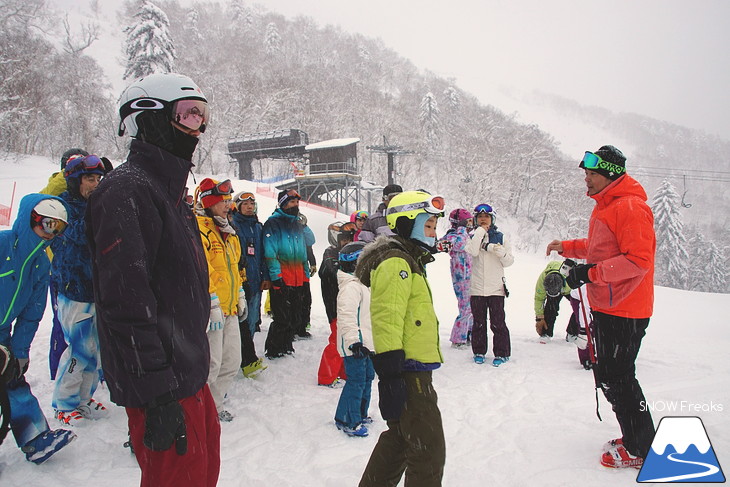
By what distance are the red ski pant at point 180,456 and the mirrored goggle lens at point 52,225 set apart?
186 centimetres

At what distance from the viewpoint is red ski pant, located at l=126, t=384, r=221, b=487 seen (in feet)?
5.31

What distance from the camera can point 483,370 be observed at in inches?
215

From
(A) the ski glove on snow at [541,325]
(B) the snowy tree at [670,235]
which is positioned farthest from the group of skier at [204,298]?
(B) the snowy tree at [670,235]

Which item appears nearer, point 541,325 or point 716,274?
point 541,325

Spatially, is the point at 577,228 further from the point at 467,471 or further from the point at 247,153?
the point at 467,471

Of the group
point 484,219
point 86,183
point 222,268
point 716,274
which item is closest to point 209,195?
point 222,268

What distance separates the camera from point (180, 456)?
1.64 metres

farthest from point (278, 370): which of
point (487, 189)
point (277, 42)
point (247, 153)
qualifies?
point (277, 42)

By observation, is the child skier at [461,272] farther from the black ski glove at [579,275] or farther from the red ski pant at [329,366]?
the black ski glove at [579,275]

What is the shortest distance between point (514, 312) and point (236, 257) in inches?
306

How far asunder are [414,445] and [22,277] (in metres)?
2.90

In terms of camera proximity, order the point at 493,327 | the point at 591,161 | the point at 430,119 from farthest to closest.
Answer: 1. the point at 430,119
2. the point at 493,327
3. the point at 591,161

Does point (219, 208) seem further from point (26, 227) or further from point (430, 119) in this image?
point (430, 119)

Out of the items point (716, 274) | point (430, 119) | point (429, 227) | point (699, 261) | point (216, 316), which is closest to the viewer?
point (429, 227)
